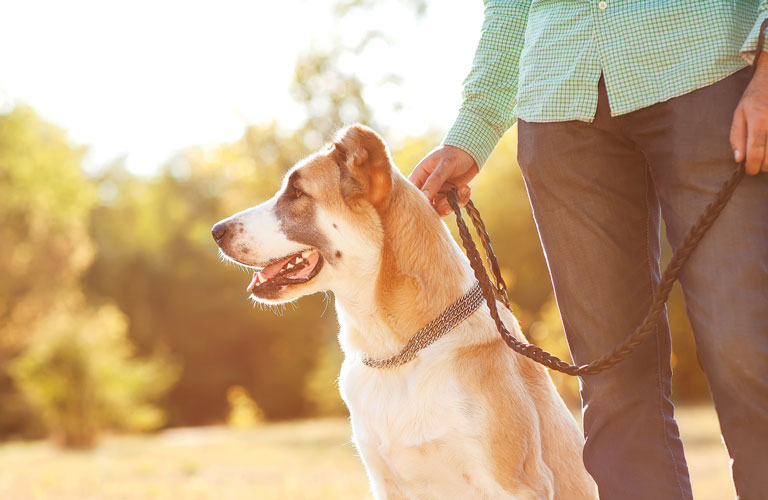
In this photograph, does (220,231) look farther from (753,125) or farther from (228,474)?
(228,474)

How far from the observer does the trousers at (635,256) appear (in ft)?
6.76

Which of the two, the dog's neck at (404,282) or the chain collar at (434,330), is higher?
the dog's neck at (404,282)

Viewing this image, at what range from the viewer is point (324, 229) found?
3.08 metres

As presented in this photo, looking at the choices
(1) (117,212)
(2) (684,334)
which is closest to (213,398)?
(1) (117,212)

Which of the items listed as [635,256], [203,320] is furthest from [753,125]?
[203,320]

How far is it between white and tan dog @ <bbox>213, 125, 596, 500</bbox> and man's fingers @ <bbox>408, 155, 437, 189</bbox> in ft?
0.11

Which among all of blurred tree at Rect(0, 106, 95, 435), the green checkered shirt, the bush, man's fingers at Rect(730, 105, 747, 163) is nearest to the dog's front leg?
the green checkered shirt

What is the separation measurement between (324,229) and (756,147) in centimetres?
160

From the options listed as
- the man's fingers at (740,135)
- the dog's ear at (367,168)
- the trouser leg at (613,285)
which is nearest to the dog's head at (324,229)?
the dog's ear at (367,168)

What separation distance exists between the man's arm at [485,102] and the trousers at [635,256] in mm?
375

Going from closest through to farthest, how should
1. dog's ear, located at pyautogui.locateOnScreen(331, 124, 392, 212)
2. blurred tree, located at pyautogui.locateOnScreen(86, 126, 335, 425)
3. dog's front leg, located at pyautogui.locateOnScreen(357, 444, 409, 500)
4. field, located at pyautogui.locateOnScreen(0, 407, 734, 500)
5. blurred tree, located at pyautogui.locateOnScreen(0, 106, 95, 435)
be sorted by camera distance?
dog's front leg, located at pyautogui.locateOnScreen(357, 444, 409, 500) < dog's ear, located at pyautogui.locateOnScreen(331, 124, 392, 212) < field, located at pyautogui.locateOnScreen(0, 407, 734, 500) < blurred tree, located at pyautogui.locateOnScreen(0, 106, 95, 435) < blurred tree, located at pyautogui.locateOnScreen(86, 126, 335, 425)

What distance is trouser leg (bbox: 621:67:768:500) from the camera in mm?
1969

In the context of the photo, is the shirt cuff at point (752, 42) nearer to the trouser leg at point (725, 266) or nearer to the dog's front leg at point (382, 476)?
the trouser leg at point (725, 266)

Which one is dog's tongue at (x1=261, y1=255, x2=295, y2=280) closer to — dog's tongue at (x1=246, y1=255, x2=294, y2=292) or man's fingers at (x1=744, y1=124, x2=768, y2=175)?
dog's tongue at (x1=246, y1=255, x2=294, y2=292)
